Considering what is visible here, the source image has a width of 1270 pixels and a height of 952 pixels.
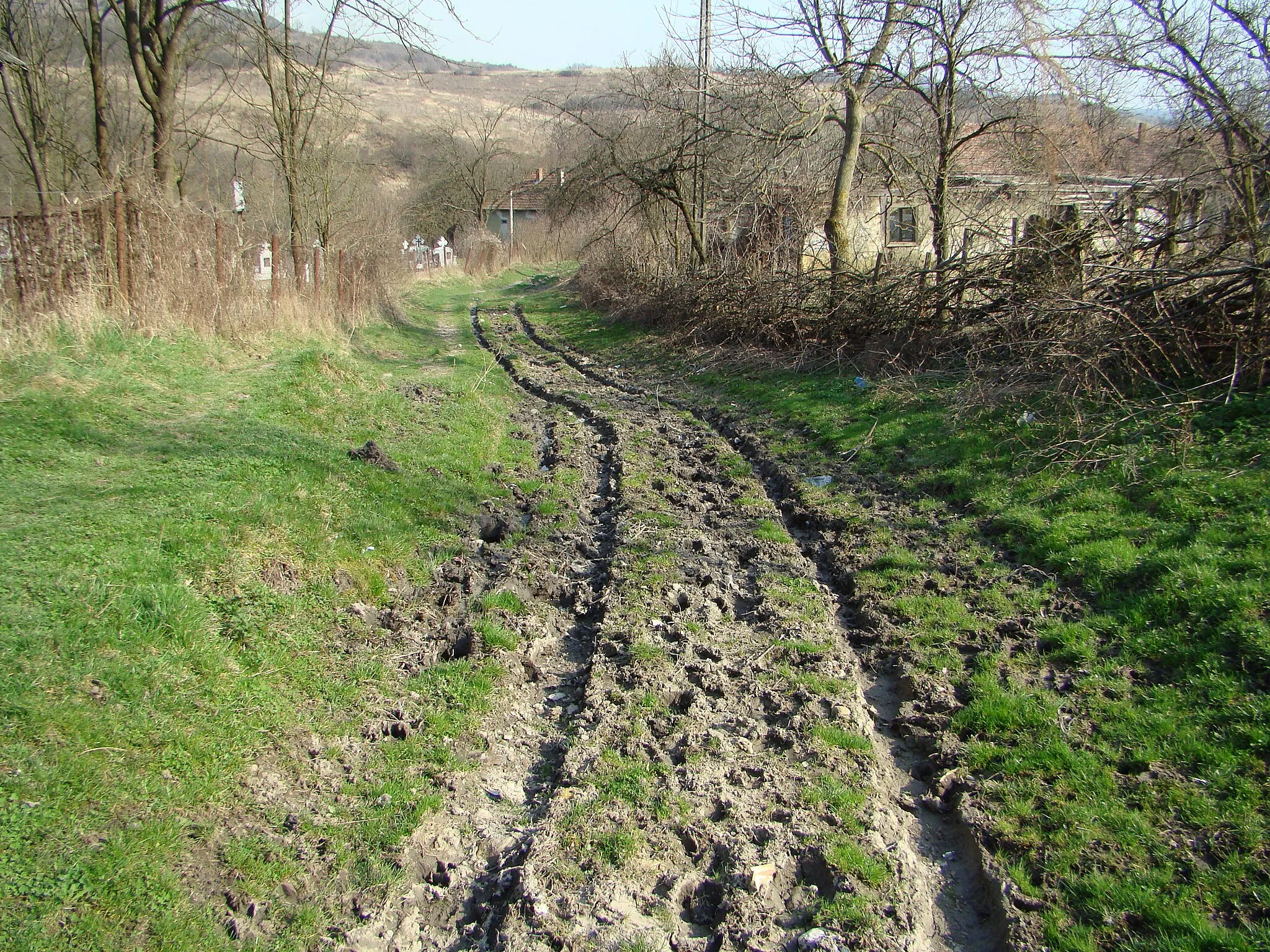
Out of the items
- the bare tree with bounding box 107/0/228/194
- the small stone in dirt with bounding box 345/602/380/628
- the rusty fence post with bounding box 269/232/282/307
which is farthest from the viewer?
the rusty fence post with bounding box 269/232/282/307

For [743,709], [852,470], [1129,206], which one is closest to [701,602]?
[743,709]

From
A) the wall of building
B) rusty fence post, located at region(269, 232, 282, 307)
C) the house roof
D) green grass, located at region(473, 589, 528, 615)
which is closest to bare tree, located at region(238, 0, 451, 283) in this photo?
rusty fence post, located at region(269, 232, 282, 307)

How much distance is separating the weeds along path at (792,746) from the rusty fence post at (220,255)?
24.7ft

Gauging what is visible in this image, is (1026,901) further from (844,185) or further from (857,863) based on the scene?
(844,185)

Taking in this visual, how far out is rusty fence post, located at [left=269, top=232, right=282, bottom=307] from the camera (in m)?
13.3

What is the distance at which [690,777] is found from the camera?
13.2ft

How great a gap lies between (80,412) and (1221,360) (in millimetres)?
10393

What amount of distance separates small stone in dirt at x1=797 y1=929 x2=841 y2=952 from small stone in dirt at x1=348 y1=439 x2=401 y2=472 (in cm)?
582

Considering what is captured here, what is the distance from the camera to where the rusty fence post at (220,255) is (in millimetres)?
11688

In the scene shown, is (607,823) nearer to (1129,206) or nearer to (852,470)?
(852,470)

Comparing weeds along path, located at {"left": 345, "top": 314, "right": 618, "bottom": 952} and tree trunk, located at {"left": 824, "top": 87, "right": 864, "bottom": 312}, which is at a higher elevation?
tree trunk, located at {"left": 824, "top": 87, "right": 864, "bottom": 312}

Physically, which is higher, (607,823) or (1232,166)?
(1232,166)

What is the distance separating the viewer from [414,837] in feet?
12.0

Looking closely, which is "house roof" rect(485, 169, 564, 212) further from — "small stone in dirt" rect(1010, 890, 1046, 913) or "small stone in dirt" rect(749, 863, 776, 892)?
"small stone in dirt" rect(1010, 890, 1046, 913)
